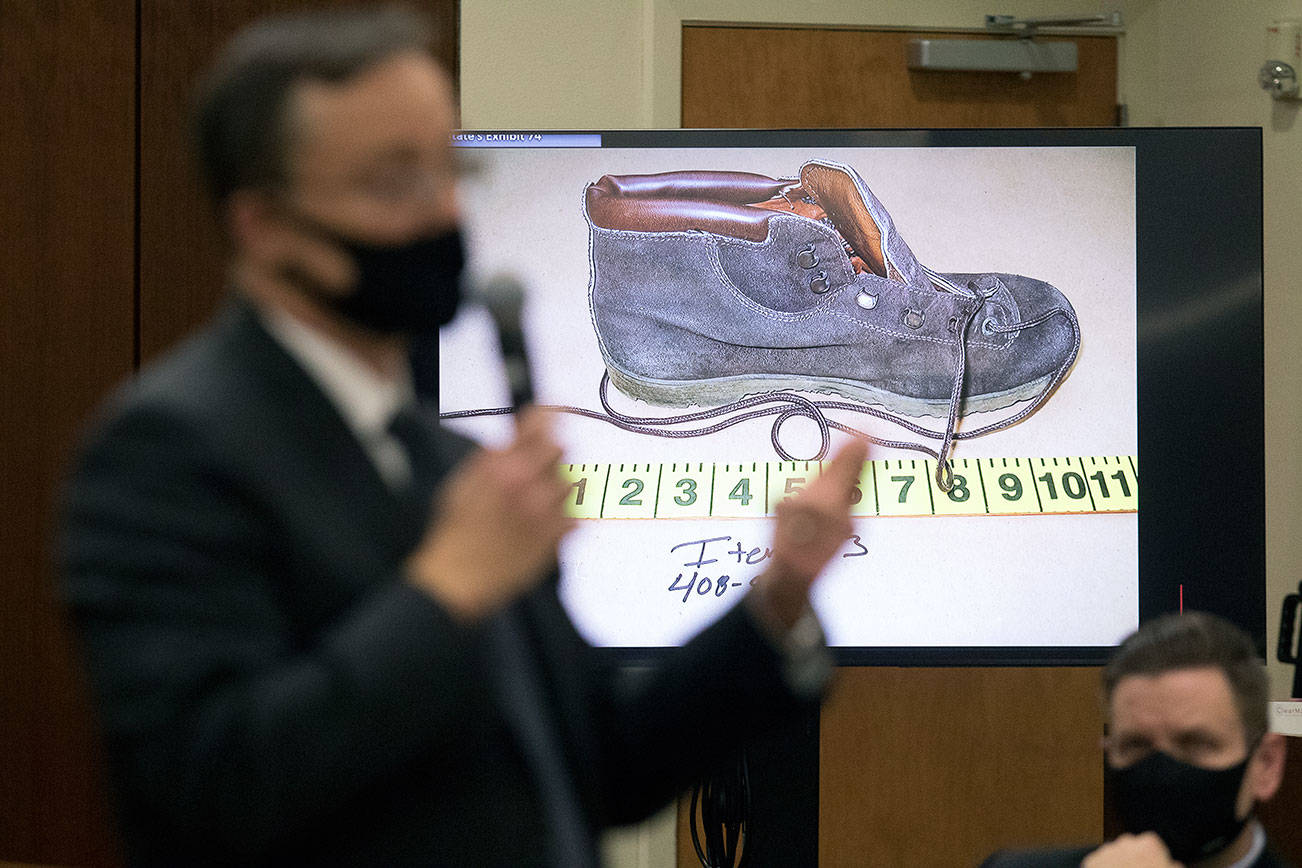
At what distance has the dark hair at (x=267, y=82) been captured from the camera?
62 centimetres

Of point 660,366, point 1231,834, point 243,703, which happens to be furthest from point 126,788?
point 660,366

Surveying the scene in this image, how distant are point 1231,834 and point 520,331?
104 centimetres

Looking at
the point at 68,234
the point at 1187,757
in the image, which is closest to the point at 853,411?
the point at 1187,757

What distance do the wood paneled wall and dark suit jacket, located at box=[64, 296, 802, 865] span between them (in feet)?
8.52

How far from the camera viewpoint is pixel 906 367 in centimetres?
233

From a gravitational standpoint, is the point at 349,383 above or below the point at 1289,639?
above

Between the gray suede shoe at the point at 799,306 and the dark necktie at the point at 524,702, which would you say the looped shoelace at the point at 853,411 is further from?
the dark necktie at the point at 524,702

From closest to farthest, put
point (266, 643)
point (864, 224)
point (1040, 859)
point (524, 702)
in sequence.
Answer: point (266, 643)
point (524, 702)
point (1040, 859)
point (864, 224)

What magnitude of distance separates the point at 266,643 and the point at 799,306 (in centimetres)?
185

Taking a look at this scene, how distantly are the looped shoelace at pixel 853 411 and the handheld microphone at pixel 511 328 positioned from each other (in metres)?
1.59

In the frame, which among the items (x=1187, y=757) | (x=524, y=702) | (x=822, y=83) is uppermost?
(x=822, y=83)

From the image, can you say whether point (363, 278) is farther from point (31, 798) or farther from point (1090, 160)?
point (31, 798)

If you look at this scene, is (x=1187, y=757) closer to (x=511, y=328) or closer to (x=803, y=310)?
(x=511, y=328)

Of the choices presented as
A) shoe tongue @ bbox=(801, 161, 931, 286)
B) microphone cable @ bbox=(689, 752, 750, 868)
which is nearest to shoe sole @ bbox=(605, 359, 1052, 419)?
shoe tongue @ bbox=(801, 161, 931, 286)
